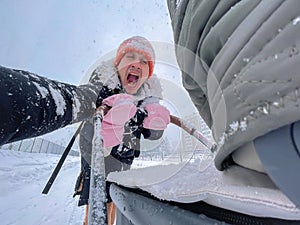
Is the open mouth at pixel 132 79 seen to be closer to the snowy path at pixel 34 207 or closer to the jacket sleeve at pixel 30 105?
the jacket sleeve at pixel 30 105

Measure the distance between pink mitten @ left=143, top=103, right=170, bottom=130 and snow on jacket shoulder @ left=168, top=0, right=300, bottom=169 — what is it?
1022 millimetres

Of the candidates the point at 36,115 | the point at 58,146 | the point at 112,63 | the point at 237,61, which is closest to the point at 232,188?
the point at 237,61

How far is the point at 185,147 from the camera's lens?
1.46 meters

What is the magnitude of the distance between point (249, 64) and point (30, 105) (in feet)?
1.33

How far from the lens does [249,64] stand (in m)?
0.26

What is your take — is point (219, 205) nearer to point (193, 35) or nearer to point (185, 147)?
point (193, 35)

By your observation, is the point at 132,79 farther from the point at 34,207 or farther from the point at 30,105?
the point at 34,207

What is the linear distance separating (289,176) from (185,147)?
1.24 m

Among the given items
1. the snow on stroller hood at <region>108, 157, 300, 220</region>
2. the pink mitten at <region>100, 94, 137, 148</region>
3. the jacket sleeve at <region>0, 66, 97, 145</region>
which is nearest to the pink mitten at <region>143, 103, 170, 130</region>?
the pink mitten at <region>100, 94, 137, 148</region>

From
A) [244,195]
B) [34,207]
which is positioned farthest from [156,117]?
[34,207]

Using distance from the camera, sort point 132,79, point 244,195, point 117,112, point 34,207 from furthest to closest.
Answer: point 34,207 < point 132,79 < point 117,112 < point 244,195

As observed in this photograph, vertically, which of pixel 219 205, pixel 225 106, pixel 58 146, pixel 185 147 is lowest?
pixel 219 205

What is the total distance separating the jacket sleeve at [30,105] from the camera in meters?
0.45

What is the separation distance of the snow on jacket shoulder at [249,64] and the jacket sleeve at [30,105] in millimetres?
333
